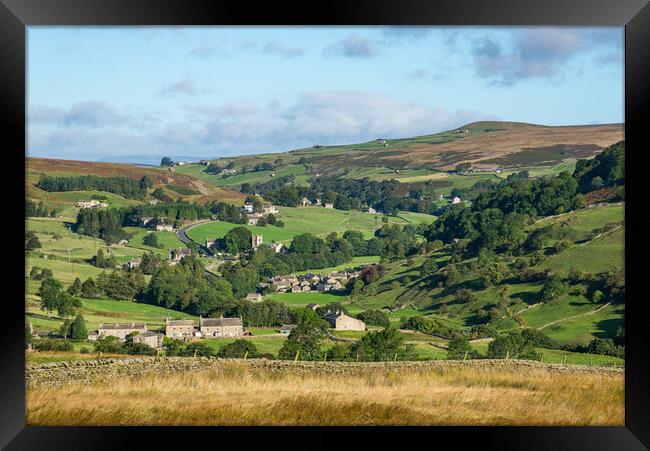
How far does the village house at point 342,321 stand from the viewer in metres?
25.6

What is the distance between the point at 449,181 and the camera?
3531 centimetres

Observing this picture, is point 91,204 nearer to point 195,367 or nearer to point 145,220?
point 145,220

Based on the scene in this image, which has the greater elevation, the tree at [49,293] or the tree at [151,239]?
the tree at [151,239]

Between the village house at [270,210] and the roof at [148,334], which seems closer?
the roof at [148,334]

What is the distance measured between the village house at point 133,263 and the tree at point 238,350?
25.4ft

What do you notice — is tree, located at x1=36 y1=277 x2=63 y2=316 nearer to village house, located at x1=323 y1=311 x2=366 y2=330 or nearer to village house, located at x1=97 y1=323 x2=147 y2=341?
village house, located at x1=97 y1=323 x2=147 y2=341

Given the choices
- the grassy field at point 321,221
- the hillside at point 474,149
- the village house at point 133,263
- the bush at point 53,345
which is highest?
the hillside at point 474,149

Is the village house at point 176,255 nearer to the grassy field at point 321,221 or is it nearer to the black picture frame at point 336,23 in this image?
the grassy field at point 321,221

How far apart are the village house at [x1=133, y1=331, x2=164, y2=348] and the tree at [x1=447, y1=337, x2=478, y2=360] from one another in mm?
8006

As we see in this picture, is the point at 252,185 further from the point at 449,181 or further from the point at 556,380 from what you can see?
the point at 556,380

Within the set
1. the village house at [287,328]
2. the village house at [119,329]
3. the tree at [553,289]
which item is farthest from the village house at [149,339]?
the tree at [553,289]
